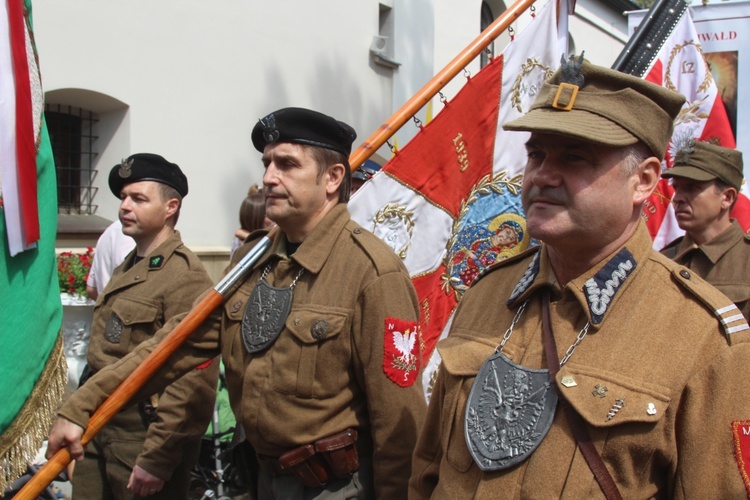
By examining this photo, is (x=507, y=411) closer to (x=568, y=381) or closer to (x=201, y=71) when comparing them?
(x=568, y=381)

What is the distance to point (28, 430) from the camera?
2.33 metres

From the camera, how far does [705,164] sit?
12.7ft

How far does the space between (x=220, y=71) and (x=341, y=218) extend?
20.9ft

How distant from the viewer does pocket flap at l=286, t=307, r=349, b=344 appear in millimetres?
2578

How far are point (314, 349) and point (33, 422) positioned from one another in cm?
86

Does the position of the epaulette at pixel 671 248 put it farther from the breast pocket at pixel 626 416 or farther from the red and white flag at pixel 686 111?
the breast pocket at pixel 626 416

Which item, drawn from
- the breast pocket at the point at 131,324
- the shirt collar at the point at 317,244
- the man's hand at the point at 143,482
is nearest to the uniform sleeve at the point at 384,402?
the shirt collar at the point at 317,244

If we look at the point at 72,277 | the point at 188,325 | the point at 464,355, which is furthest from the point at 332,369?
the point at 72,277

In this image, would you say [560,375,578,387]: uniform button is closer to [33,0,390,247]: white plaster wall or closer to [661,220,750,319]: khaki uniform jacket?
[661,220,750,319]: khaki uniform jacket

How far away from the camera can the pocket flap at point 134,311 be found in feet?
12.0

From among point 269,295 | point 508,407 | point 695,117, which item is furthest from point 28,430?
point 695,117

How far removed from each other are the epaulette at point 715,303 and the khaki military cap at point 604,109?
28cm

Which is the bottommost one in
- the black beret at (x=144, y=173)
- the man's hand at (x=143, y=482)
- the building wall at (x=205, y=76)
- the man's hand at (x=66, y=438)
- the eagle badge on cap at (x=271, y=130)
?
the man's hand at (x=143, y=482)

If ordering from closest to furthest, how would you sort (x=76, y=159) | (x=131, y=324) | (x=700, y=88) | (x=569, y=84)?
(x=569, y=84) < (x=131, y=324) < (x=700, y=88) < (x=76, y=159)
